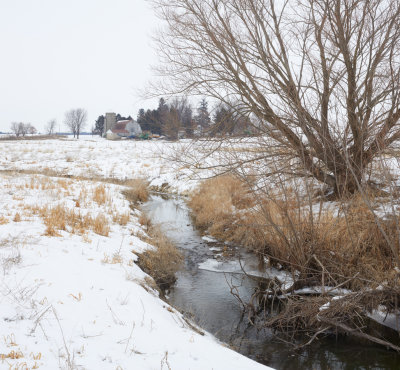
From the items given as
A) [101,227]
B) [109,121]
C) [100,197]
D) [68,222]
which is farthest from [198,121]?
[109,121]

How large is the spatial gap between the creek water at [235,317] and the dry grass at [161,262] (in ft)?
0.58

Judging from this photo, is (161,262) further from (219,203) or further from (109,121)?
(109,121)

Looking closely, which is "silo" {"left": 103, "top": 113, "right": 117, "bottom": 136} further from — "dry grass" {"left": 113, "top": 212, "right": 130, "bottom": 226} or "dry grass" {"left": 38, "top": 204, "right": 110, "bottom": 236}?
"dry grass" {"left": 38, "top": 204, "right": 110, "bottom": 236}

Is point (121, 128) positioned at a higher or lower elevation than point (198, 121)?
higher

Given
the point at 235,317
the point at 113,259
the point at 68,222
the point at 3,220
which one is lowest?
the point at 235,317

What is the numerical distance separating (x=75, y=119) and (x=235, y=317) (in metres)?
84.4

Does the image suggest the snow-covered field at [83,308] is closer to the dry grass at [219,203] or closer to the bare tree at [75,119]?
the dry grass at [219,203]

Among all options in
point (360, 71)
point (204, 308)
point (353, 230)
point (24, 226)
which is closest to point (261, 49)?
point (360, 71)

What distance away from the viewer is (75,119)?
80.7 metres

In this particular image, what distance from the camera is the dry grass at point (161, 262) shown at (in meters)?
5.68

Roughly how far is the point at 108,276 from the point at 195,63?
551 cm

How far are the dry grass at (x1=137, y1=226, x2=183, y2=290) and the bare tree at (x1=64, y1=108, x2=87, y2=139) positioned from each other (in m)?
78.7

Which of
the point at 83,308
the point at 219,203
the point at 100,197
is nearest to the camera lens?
the point at 83,308

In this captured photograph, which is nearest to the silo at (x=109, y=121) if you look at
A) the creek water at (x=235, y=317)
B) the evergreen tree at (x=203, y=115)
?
the evergreen tree at (x=203, y=115)
